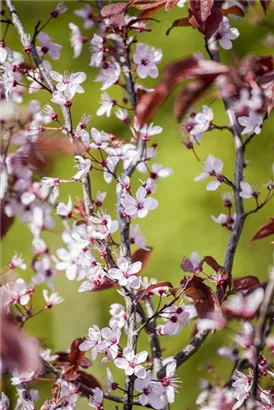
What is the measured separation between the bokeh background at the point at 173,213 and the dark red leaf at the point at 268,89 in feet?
3.86

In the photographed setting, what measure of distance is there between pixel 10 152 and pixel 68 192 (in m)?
1.54

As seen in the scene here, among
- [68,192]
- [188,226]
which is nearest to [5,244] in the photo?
[68,192]

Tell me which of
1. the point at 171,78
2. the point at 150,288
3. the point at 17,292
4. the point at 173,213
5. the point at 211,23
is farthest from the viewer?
the point at 173,213

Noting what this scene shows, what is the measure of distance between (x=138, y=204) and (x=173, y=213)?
1447 mm

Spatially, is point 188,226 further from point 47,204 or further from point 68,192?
point 47,204

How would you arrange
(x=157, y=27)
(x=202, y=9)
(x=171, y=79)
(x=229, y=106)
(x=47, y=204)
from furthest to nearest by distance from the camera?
(x=157, y=27), (x=47, y=204), (x=229, y=106), (x=202, y=9), (x=171, y=79)

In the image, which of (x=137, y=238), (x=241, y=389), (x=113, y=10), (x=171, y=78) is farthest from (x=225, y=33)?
(x=241, y=389)

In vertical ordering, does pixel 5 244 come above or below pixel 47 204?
below

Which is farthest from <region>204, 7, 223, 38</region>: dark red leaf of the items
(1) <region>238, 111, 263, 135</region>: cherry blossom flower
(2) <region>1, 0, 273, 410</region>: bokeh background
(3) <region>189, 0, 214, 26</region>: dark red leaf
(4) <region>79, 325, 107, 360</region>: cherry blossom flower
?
(2) <region>1, 0, 273, 410</region>: bokeh background

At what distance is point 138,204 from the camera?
105 centimetres

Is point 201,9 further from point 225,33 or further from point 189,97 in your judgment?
point 189,97

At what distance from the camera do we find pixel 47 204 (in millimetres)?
1383

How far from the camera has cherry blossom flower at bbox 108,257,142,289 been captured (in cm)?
100

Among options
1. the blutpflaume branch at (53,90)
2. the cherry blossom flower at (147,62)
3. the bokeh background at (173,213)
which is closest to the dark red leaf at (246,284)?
the blutpflaume branch at (53,90)
